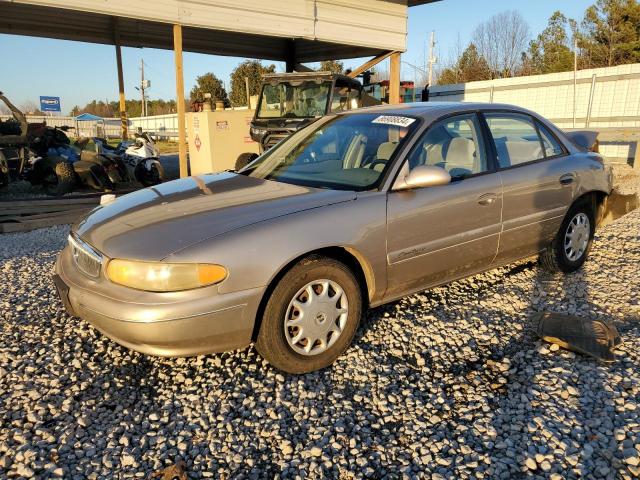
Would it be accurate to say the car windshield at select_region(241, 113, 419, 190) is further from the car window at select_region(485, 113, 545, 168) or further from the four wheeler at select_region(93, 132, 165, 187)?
the four wheeler at select_region(93, 132, 165, 187)

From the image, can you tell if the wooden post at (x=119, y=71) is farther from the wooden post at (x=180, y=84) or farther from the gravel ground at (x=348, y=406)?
the gravel ground at (x=348, y=406)

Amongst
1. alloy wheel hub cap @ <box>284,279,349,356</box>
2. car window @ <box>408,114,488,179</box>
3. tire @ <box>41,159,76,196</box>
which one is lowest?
alloy wheel hub cap @ <box>284,279,349,356</box>

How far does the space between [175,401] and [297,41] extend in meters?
13.4

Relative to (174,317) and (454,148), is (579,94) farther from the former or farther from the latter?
(174,317)

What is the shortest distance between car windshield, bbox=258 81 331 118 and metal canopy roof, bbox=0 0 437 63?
992mm

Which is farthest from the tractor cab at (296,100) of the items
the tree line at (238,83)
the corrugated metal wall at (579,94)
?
the tree line at (238,83)

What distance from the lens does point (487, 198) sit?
3539 mm

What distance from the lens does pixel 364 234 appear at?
2.91 m

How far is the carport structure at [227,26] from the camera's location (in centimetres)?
794

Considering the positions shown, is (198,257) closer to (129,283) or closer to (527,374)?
(129,283)

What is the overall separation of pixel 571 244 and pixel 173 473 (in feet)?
12.8

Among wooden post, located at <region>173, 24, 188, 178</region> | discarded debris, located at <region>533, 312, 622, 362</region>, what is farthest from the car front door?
wooden post, located at <region>173, 24, 188, 178</region>

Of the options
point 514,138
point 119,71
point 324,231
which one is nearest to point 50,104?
point 119,71

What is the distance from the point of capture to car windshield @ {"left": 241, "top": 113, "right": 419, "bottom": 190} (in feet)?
10.7
